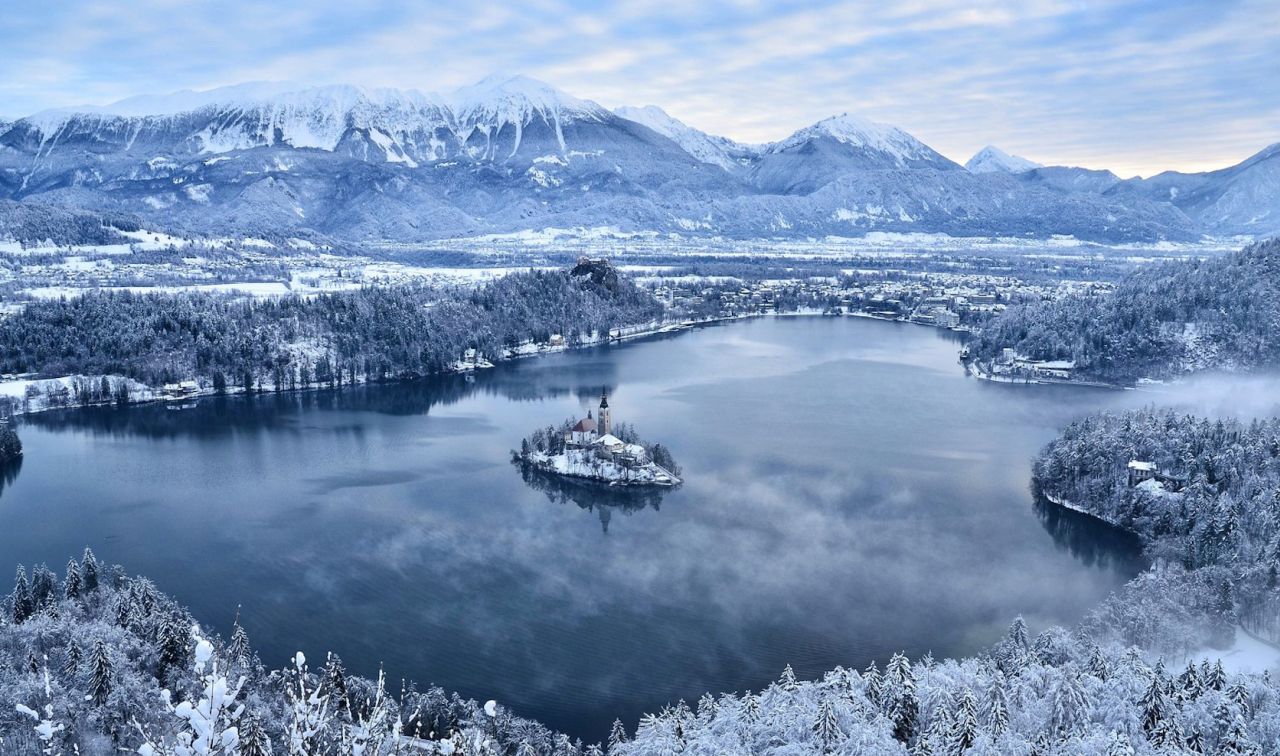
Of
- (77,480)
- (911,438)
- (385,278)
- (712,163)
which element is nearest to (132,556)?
(77,480)

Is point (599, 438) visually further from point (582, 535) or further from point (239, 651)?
point (239, 651)

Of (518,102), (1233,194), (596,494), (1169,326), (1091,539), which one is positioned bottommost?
(1091,539)

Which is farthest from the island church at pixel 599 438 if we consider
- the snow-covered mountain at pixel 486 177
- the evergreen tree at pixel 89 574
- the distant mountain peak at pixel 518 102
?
the distant mountain peak at pixel 518 102

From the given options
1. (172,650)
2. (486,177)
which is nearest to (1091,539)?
(172,650)

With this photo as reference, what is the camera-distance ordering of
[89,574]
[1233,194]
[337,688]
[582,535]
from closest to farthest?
1. [337,688]
2. [89,574]
3. [582,535]
4. [1233,194]

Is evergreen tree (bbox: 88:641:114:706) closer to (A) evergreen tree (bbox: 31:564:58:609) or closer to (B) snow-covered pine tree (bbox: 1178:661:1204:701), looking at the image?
(A) evergreen tree (bbox: 31:564:58:609)

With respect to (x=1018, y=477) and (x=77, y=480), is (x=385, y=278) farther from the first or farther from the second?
(x=1018, y=477)

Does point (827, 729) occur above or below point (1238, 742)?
above
